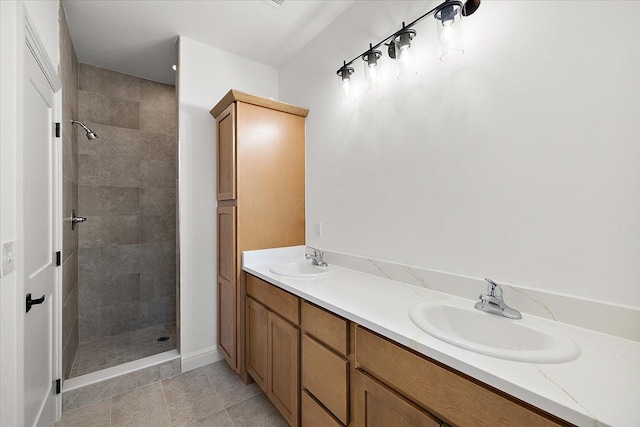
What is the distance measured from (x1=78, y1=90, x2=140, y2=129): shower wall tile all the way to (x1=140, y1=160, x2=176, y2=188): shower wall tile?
0.41 m

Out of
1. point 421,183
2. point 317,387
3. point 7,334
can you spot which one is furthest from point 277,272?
point 7,334

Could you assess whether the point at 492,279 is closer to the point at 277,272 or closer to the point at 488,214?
the point at 488,214

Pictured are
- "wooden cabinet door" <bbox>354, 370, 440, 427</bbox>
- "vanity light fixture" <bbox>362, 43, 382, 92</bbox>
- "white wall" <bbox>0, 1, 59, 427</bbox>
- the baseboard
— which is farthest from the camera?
the baseboard

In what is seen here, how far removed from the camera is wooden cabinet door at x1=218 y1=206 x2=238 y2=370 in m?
2.03

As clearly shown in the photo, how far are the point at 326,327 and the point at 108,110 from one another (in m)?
3.04

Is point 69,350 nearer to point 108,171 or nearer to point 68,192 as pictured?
point 68,192

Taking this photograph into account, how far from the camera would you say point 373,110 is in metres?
1.75

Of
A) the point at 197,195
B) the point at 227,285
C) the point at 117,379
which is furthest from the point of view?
the point at 197,195

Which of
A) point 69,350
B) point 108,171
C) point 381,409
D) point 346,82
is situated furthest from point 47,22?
point 381,409

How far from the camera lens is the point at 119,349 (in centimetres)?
247

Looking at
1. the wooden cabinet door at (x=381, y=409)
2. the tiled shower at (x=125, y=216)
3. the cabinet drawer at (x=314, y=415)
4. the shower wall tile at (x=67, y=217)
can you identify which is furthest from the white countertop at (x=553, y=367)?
the tiled shower at (x=125, y=216)

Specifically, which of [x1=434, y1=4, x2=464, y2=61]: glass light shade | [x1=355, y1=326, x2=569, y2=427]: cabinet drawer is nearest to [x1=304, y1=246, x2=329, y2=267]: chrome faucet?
[x1=355, y1=326, x2=569, y2=427]: cabinet drawer

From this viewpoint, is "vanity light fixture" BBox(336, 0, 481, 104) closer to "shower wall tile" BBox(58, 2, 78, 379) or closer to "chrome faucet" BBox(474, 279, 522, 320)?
"chrome faucet" BBox(474, 279, 522, 320)

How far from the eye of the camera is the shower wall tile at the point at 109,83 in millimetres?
2650
